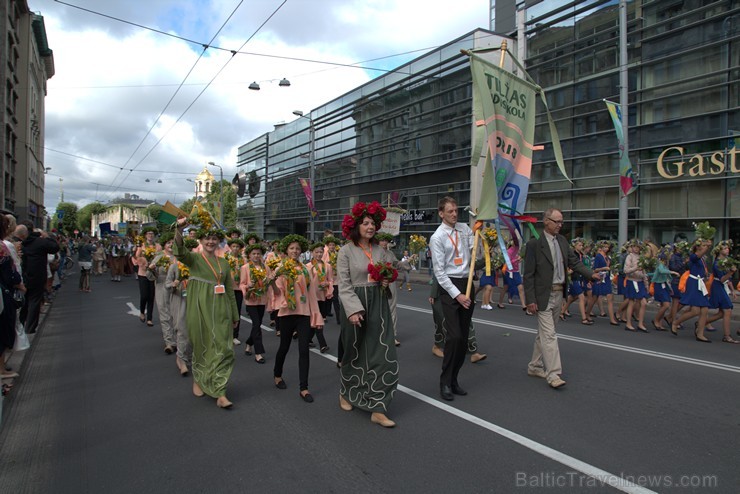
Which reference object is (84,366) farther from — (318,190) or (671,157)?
(318,190)

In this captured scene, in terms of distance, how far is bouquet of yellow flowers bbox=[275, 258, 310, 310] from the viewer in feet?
17.9

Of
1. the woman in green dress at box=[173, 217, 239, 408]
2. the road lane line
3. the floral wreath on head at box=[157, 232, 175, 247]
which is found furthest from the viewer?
the floral wreath on head at box=[157, 232, 175, 247]

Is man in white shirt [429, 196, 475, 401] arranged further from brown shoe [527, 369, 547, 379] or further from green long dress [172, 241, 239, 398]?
green long dress [172, 241, 239, 398]

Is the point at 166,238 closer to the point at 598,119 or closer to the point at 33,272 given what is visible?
the point at 33,272

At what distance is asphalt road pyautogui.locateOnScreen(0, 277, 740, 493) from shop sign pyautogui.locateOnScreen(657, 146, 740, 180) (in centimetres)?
1231

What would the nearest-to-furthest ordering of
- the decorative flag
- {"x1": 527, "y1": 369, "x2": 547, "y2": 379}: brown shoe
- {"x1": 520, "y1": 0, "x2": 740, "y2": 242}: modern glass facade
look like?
1. {"x1": 527, "y1": 369, "x2": 547, "y2": 379}: brown shoe
2. the decorative flag
3. {"x1": 520, "y1": 0, "x2": 740, "y2": 242}: modern glass facade

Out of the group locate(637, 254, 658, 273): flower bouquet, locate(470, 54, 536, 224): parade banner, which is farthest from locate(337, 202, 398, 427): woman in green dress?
locate(637, 254, 658, 273): flower bouquet

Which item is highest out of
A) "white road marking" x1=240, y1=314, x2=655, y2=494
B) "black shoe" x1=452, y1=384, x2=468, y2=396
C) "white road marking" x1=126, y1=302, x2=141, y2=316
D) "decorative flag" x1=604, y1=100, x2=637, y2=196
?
"decorative flag" x1=604, y1=100, x2=637, y2=196

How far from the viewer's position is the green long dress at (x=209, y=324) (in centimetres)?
514

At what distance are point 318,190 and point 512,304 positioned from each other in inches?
1171

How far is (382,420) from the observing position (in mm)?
4445

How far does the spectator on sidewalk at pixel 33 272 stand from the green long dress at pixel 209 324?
4.13 metres

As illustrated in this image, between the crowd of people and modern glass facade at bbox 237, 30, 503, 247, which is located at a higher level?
modern glass facade at bbox 237, 30, 503, 247

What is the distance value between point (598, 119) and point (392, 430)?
20.2m
